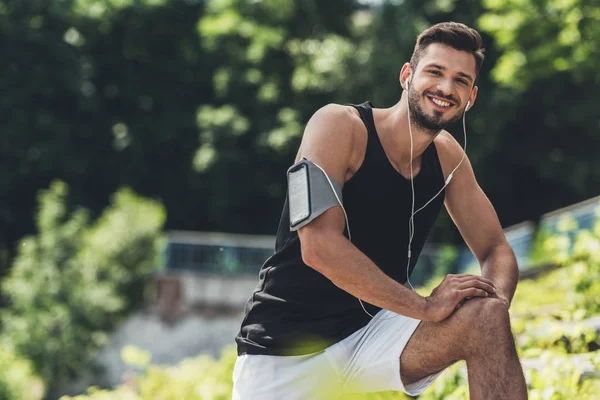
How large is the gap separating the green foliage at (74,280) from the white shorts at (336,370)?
17315 mm

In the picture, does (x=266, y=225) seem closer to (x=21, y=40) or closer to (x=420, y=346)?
(x=21, y=40)

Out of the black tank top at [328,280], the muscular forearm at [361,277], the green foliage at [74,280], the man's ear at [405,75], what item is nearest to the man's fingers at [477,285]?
the muscular forearm at [361,277]

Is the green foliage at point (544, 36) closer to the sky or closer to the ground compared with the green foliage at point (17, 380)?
closer to the sky

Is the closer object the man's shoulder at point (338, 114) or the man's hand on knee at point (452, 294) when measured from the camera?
the man's hand on knee at point (452, 294)

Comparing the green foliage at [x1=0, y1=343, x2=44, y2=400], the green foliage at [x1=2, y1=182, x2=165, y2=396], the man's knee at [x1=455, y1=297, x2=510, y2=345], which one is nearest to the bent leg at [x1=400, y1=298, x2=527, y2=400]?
the man's knee at [x1=455, y1=297, x2=510, y2=345]

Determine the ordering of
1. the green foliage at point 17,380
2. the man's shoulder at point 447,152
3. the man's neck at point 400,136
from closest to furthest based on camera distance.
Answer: the man's neck at point 400,136, the man's shoulder at point 447,152, the green foliage at point 17,380

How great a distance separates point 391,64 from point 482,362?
19.9 metres

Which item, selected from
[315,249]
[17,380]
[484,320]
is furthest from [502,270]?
[17,380]

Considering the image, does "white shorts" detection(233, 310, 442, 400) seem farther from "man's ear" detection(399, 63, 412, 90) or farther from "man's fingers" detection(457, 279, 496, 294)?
"man's ear" detection(399, 63, 412, 90)

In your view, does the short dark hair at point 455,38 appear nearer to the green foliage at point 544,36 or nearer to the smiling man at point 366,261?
the smiling man at point 366,261

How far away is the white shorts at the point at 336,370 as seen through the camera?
2.95 meters

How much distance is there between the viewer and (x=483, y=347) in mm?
2594

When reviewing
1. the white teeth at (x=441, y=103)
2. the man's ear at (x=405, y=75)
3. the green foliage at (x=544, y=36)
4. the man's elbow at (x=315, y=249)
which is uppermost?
the green foliage at (x=544, y=36)

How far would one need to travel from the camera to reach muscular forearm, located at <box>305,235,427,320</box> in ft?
8.98
